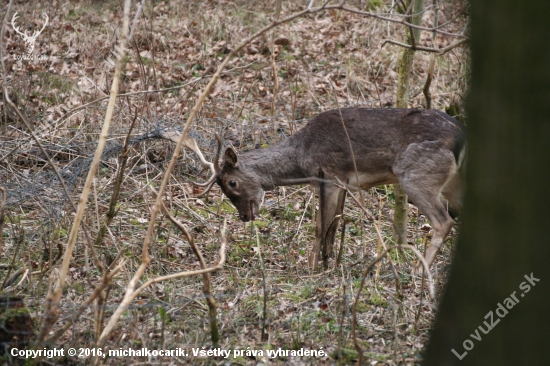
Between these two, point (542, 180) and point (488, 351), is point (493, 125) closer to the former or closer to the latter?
point (542, 180)

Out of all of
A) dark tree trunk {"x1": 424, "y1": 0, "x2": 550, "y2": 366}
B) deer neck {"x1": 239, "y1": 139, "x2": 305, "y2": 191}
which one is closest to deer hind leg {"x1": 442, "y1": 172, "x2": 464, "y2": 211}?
deer neck {"x1": 239, "y1": 139, "x2": 305, "y2": 191}

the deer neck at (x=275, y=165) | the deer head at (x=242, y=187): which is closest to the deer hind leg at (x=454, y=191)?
the deer neck at (x=275, y=165)

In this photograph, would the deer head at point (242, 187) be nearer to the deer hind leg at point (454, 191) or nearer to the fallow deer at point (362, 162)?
the fallow deer at point (362, 162)

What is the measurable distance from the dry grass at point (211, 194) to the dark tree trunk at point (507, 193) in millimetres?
1976

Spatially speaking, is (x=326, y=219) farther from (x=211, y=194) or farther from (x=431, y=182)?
(x=211, y=194)

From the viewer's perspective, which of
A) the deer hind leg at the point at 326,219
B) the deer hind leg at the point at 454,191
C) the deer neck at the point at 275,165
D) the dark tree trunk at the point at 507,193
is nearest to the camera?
the dark tree trunk at the point at 507,193

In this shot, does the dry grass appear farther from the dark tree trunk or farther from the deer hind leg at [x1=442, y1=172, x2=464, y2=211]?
the dark tree trunk

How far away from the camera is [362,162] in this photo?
305 inches

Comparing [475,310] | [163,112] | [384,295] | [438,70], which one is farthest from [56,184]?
[438,70]

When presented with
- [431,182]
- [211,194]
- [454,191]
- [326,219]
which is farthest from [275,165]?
[454,191]

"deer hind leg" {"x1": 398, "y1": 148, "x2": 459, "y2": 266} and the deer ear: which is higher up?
the deer ear

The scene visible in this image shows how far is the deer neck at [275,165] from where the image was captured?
8.50 m

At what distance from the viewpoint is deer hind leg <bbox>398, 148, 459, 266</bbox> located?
23.8 feet

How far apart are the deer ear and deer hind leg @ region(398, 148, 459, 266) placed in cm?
223
